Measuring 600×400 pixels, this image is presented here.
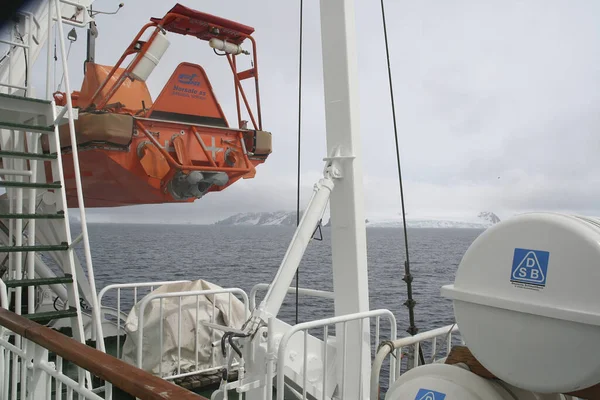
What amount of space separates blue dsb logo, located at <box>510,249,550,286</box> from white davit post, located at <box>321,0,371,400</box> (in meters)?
1.82

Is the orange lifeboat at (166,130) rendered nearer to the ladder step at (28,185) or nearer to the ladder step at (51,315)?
the ladder step at (28,185)

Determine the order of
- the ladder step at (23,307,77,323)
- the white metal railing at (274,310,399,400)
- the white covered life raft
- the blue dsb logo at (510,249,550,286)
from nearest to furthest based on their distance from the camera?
the blue dsb logo at (510,249,550,286) → the white metal railing at (274,310,399,400) → the ladder step at (23,307,77,323) → the white covered life raft

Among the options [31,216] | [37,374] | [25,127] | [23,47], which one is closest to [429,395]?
[37,374]

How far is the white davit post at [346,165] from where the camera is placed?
12.1ft

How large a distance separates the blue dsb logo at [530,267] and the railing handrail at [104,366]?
1.22 metres

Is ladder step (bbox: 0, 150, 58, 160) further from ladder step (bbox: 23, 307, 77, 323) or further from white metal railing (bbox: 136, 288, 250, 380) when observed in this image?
white metal railing (bbox: 136, 288, 250, 380)

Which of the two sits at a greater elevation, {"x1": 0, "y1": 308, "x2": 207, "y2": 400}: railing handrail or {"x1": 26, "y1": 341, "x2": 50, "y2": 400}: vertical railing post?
{"x1": 0, "y1": 308, "x2": 207, "y2": 400}: railing handrail

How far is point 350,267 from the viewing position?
371 cm

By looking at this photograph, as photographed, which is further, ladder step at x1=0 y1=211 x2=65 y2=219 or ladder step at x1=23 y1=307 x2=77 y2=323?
ladder step at x1=0 y1=211 x2=65 y2=219

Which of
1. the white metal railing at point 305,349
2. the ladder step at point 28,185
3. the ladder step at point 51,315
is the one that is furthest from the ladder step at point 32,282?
the white metal railing at point 305,349

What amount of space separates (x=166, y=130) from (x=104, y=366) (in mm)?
4331

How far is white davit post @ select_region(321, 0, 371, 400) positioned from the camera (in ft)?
12.1

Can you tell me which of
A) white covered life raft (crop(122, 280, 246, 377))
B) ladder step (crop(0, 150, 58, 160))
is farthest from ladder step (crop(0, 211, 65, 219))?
white covered life raft (crop(122, 280, 246, 377))

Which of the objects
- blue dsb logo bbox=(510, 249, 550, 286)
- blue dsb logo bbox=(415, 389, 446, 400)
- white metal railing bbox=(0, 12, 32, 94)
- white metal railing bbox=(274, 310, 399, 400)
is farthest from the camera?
white metal railing bbox=(0, 12, 32, 94)
